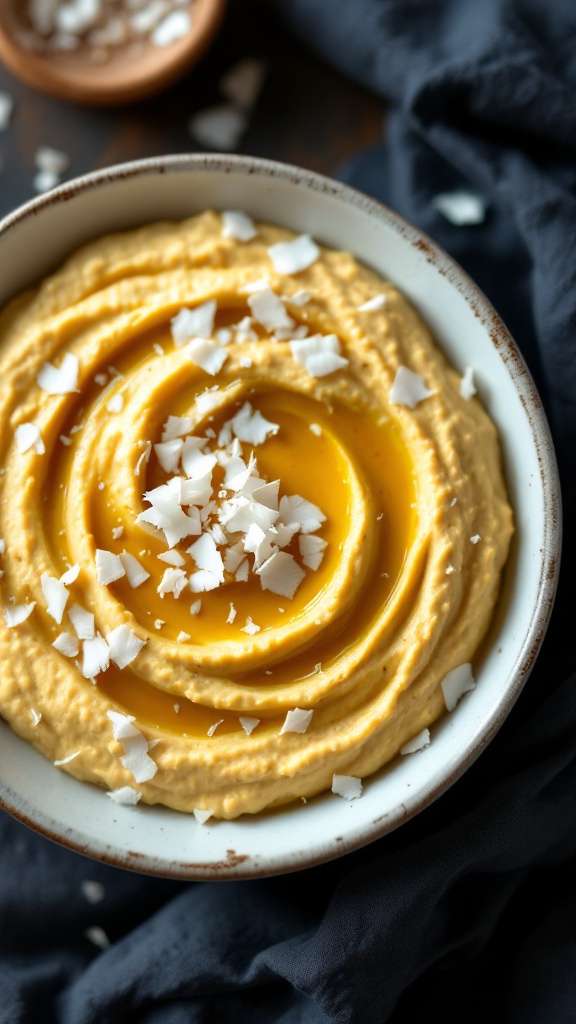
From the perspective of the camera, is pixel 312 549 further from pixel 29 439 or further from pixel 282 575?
pixel 29 439

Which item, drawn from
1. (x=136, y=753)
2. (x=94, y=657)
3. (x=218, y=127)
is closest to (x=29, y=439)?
(x=94, y=657)

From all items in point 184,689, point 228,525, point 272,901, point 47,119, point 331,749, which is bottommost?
point 272,901

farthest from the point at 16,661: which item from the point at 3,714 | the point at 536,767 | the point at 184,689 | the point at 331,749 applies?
the point at 536,767

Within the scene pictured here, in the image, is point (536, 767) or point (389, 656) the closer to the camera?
point (389, 656)

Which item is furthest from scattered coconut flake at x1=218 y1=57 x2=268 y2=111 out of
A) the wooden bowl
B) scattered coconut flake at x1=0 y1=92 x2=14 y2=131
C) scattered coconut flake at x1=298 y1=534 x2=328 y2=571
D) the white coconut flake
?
scattered coconut flake at x1=298 y1=534 x2=328 y2=571

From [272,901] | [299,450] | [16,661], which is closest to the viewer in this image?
[16,661]

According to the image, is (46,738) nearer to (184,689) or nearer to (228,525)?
(184,689)

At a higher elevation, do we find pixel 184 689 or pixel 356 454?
pixel 356 454
